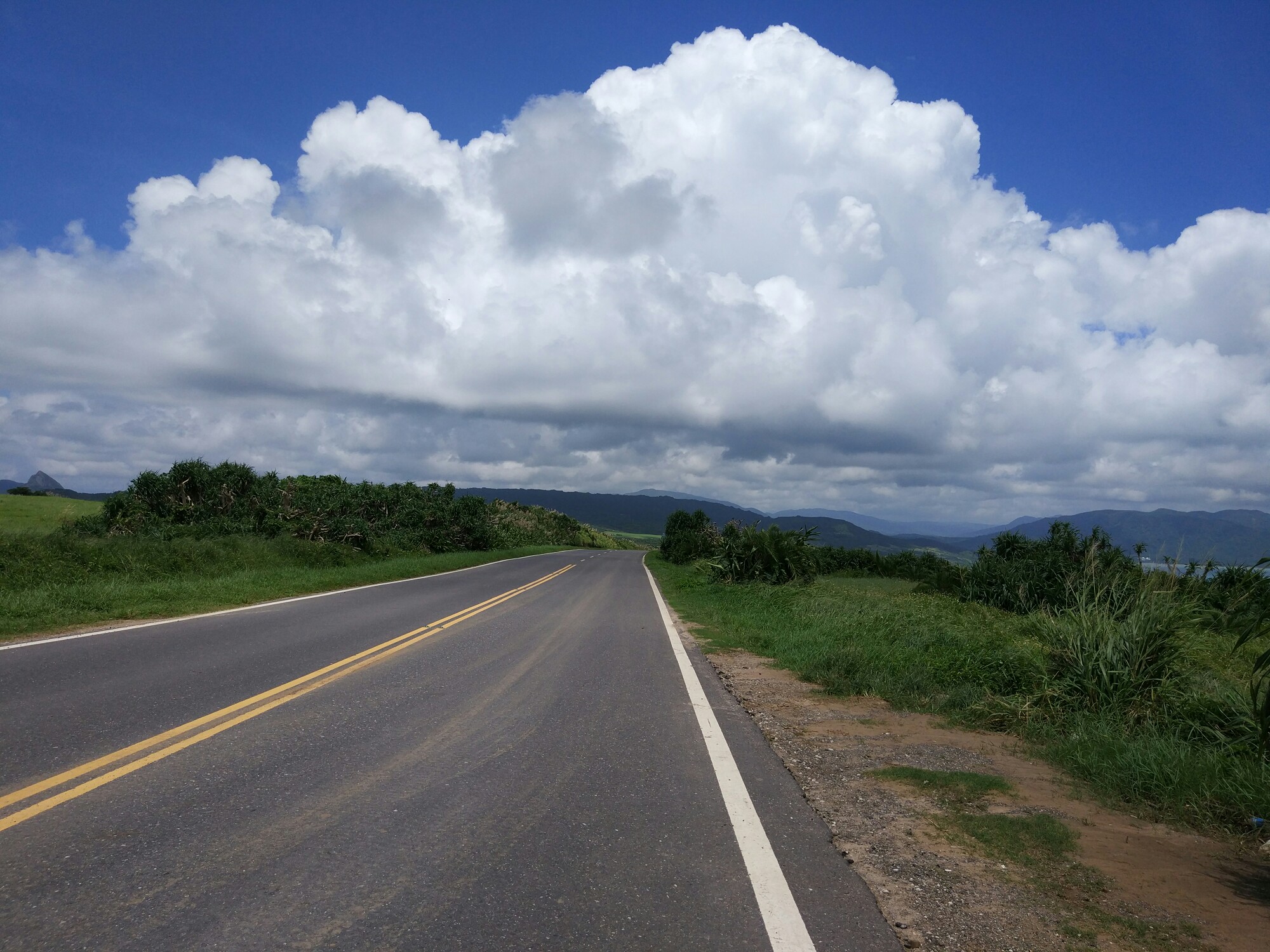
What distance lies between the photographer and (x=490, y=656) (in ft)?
33.7

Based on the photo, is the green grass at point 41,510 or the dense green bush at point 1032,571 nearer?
the dense green bush at point 1032,571

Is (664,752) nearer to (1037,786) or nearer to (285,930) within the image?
(1037,786)

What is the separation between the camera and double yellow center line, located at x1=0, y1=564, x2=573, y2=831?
4.56m

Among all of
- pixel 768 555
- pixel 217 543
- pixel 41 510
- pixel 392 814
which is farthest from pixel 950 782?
pixel 41 510

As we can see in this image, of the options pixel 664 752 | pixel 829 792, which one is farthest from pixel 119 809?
pixel 829 792

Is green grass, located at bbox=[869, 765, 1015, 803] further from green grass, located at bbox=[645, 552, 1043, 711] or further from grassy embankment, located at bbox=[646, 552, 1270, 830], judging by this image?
green grass, located at bbox=[645, 552, 1043, 711]

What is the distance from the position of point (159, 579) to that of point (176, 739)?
544 inches

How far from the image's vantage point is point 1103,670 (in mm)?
7785

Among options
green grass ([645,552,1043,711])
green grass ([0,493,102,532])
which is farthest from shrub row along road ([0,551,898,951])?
green grass ([0,493,102,532])

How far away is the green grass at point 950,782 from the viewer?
5.55 metres

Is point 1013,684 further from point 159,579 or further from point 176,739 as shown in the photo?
point 159,579

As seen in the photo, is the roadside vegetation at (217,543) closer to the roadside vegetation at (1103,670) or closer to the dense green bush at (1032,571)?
the roadside vegetation at (1103,670)

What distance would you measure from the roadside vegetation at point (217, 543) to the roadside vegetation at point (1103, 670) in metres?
10.3

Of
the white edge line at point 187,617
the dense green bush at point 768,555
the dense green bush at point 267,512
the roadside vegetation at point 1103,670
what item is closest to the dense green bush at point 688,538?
the dense green bush at point 768,555
